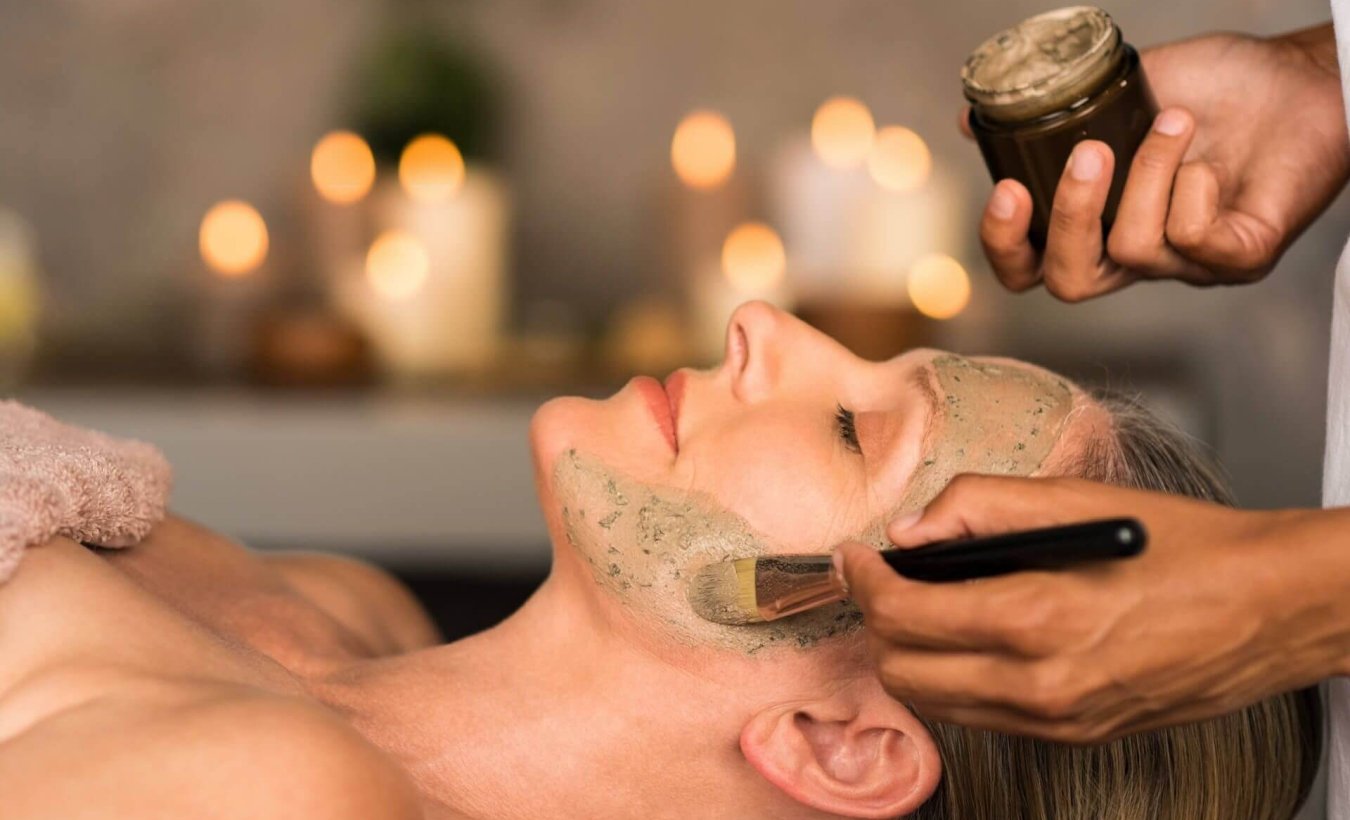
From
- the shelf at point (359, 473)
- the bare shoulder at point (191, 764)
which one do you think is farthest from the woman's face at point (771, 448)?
the shelf at point (359, 473)

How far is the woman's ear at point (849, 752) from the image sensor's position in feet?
3.51

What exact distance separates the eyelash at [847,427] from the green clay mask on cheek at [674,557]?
0.36 ft

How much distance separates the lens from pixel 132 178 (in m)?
2.75

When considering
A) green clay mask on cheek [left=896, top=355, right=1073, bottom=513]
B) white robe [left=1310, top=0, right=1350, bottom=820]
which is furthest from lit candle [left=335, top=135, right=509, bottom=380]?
white robe [left=1310, top=0, right=1350, bottom=820]

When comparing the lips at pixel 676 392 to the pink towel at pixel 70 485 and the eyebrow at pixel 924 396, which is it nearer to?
the eyebrow at pixel 924 396

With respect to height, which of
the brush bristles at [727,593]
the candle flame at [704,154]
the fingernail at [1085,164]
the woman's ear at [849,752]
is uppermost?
the fingernail at [1085,164]

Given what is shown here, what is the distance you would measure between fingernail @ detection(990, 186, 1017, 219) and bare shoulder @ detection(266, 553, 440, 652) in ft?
2.43

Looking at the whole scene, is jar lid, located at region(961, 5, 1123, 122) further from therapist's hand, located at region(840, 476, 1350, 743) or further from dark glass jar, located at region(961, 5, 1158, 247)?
therapist's hand, located at region(840, 476, 1350, 743)

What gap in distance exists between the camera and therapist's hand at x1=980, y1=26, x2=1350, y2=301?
1194mm

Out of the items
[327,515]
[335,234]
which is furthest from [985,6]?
[327,515]

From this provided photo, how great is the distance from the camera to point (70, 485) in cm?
103

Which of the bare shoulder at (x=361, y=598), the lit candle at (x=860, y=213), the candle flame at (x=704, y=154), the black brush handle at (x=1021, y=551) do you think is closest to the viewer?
the black brush handle at (x=1021, y=551)

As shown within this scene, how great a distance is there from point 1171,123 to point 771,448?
1.42ft

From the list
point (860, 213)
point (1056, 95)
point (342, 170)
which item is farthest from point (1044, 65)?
point (342, 170)
